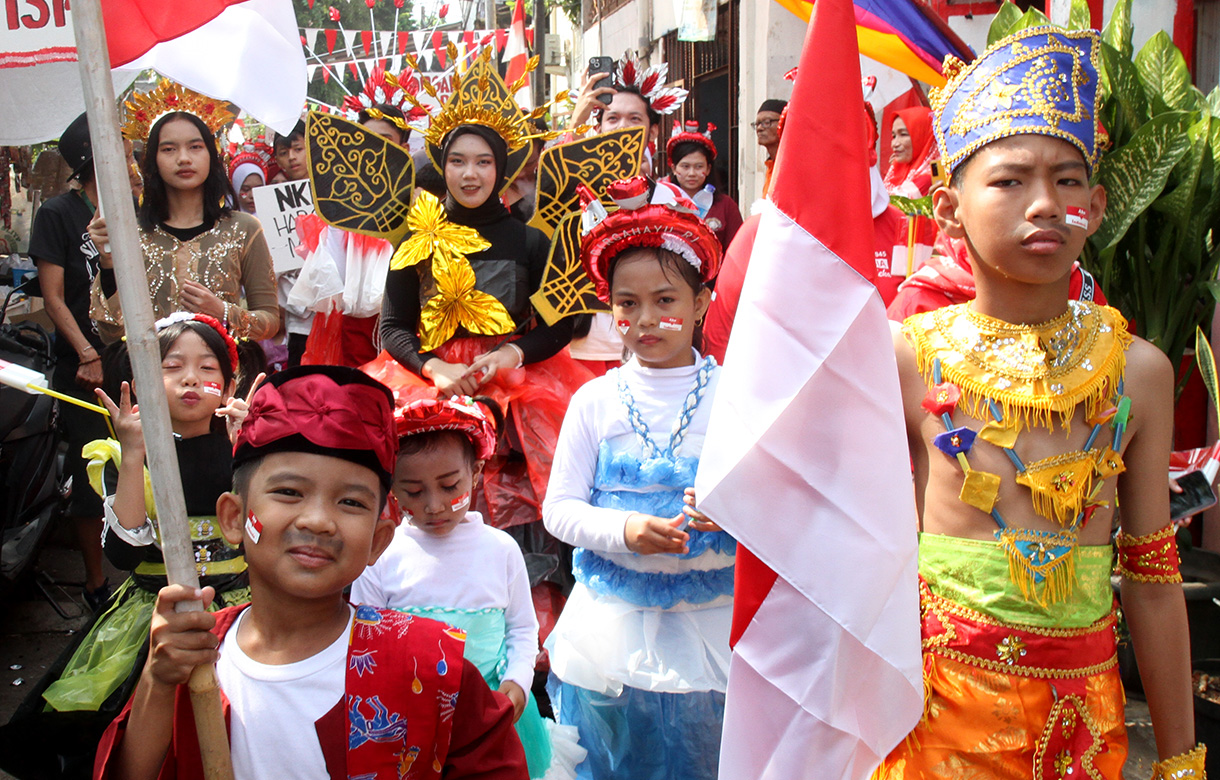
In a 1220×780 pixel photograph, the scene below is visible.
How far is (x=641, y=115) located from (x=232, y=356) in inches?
142

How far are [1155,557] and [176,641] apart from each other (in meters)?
1.75

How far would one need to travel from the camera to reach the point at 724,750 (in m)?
1.79

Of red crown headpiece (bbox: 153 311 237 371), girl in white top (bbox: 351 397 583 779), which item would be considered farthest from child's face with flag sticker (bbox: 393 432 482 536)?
red crown headpiece (bbox: 153 311 237 371)

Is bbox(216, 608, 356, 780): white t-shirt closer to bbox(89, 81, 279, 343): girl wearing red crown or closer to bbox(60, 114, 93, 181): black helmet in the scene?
bbox(89, 81, 279, 343): girl wearing red crown

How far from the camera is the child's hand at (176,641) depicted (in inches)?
64.1

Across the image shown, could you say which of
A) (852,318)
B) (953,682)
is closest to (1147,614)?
(953,682)

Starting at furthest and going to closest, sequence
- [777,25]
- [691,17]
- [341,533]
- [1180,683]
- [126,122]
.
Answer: [691,17] < [777,25] < [126,122] < [1180,683] < [341,533]

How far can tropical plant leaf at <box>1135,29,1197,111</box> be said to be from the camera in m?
3.44

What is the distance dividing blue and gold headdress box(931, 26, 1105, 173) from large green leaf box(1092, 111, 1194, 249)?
4.25 ft

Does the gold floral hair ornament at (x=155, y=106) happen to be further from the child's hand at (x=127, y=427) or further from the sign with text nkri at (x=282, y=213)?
the child's hand at (x=127, y=427)

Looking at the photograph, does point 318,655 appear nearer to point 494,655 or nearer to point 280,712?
point 280,712

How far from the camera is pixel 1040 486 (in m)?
1.91

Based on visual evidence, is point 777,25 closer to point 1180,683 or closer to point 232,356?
point 232,356

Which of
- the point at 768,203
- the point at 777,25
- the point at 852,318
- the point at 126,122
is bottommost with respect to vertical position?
the point at 852,318
